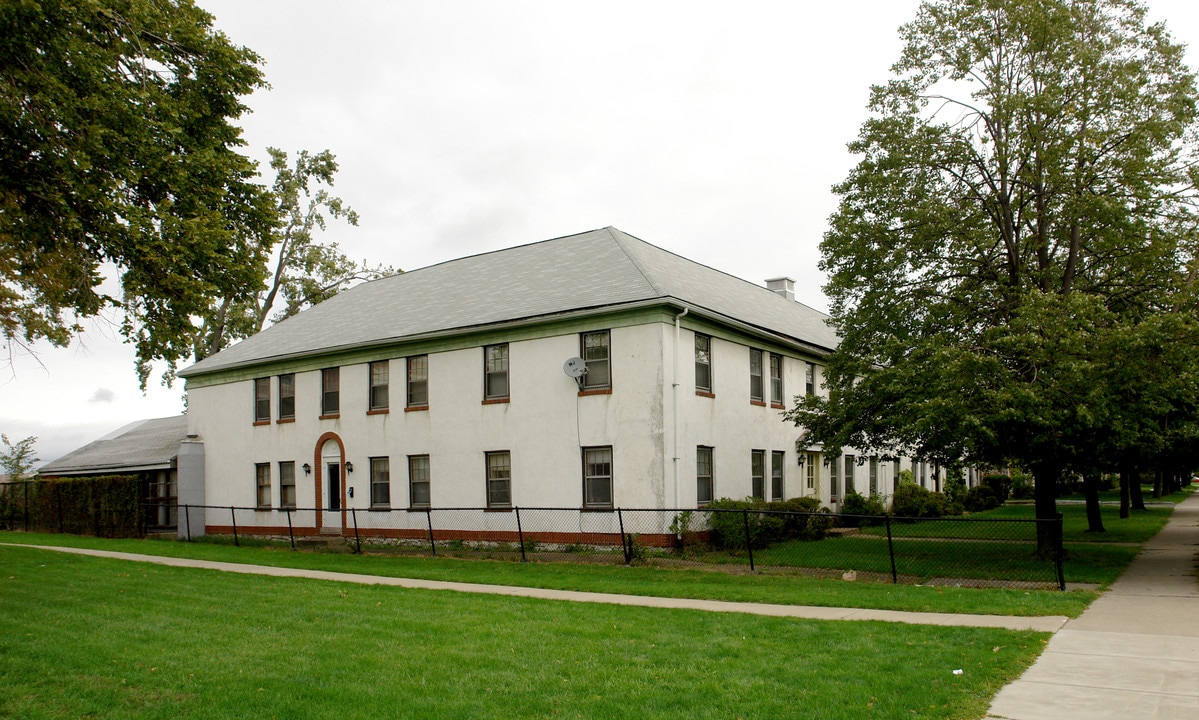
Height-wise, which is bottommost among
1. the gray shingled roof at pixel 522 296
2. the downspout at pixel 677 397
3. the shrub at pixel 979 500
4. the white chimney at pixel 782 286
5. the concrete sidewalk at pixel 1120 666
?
the shrub at pixel 979 500

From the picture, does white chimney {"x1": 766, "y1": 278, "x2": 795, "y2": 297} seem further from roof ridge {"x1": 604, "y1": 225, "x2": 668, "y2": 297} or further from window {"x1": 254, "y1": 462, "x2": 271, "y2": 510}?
window {"x1": 254, "y1": 462, "x2": 271, "y2": 510}

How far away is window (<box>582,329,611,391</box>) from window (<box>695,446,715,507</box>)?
9.73ft

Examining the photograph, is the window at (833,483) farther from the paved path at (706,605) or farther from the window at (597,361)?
the paved path at (706,605)

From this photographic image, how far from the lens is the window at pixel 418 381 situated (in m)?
25.9

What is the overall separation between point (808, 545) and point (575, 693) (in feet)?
50.9

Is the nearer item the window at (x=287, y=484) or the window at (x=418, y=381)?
the window at (x=418, y=381)

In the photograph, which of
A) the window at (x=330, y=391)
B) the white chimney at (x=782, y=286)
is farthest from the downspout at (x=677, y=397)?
the white chimney at (x=782, y=286)

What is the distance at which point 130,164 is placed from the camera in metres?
13.9

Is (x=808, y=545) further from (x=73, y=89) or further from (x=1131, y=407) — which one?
(x=73, y=89)

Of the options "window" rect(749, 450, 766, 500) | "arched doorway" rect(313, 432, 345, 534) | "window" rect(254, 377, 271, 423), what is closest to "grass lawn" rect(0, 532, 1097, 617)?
"window" rect(749, 450, 766, 500)

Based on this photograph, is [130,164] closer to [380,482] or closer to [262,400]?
[380,482]

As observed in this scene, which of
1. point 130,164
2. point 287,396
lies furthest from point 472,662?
point 287,396

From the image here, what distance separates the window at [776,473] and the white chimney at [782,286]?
13.1 m

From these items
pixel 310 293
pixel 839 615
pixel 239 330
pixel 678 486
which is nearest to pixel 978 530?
pixel 678 486
